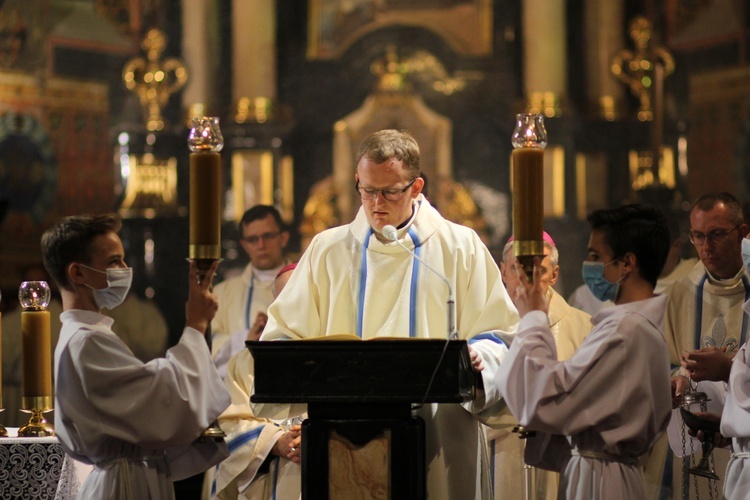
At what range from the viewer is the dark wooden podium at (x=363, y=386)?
3.80m

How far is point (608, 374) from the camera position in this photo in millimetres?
3854

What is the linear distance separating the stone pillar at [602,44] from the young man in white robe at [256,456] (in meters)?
5.55

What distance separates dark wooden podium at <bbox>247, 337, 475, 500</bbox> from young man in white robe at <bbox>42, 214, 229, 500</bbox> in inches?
12.2

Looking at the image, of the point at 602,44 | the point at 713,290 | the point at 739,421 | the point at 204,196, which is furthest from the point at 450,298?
the point at 602,44

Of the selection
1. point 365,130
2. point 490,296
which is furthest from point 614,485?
point 365,130

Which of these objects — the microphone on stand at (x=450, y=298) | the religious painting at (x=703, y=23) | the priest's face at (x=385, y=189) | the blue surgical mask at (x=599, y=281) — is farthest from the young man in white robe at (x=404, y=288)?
the religious painting at (x=703, y=23)

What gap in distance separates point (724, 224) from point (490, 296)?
152 cm

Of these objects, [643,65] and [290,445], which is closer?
[290,445]

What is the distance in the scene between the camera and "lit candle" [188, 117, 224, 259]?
3.90 meters

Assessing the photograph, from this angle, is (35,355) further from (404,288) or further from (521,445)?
(521,445)

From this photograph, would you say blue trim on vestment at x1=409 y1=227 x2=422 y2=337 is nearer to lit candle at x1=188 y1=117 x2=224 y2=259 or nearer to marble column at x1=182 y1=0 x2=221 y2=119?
lit candle at x1=188 y1=117 x2=224 y2=259

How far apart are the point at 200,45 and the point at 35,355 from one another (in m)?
6.05

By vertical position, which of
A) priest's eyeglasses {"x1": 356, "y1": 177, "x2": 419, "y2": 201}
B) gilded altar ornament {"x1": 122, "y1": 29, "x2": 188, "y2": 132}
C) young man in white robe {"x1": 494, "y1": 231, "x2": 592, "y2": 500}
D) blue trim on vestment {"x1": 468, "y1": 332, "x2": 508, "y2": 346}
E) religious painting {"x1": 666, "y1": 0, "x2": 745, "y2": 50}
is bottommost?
young man in white robe {"x1": 494, "y1": 231, "x2": 592, "y2": 500}

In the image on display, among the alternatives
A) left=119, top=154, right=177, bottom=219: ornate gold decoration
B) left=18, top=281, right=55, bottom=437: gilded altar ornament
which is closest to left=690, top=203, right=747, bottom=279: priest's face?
left=18, top=281, right=55, bottom=437: gilded altar ornament
